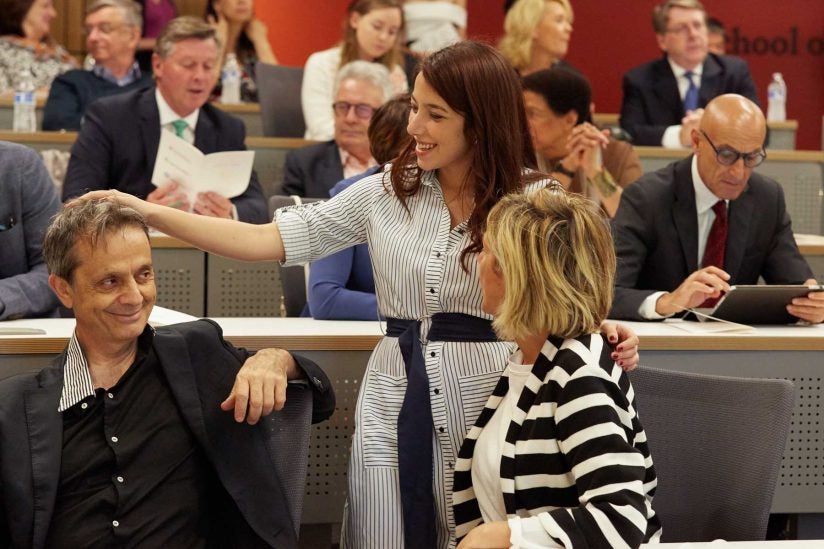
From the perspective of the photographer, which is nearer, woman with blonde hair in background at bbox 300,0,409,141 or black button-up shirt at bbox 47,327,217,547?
black button-up shirt at bbox 47,327,217,547

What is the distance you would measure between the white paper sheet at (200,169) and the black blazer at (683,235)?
1.50m

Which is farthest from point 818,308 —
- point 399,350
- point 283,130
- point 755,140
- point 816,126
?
point 816,126

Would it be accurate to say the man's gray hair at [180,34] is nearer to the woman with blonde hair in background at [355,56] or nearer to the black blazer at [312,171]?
the black blazer at [312,171]

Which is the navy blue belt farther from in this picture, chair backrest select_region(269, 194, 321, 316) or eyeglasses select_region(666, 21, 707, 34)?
eyeglasses select_region(666, 21, 707, 34)

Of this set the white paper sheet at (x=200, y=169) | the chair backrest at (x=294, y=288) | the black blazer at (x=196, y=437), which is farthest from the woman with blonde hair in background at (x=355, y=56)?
the black blazer at (x=196, y=437)

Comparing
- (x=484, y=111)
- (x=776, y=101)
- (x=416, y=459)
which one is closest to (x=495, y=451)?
(x=416, y=459)

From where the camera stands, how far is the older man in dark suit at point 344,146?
4.93 meters

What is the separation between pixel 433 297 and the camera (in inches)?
92.3

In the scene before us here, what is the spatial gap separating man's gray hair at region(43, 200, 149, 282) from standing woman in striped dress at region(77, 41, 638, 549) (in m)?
0.05

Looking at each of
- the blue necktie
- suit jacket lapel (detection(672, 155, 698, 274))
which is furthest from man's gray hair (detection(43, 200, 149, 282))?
the blue necktie

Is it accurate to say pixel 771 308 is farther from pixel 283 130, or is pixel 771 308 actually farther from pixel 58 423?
pixel 283 130

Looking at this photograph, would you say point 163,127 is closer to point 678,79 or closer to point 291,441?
point 291,441

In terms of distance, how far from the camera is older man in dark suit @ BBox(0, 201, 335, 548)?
2186 mm

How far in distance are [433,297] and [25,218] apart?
4.21 ft
